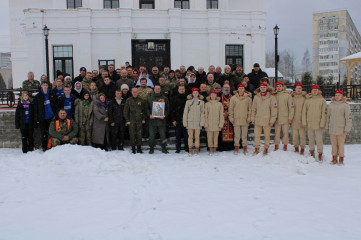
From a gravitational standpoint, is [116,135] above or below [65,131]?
below

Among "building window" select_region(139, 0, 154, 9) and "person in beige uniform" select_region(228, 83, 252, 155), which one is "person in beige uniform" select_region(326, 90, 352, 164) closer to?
"person in beige uniform" select_region(228, 83, 252, 155)

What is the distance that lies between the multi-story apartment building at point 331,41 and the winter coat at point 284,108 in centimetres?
7843

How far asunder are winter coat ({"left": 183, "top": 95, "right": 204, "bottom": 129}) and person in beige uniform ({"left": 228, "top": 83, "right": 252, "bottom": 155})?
90cm

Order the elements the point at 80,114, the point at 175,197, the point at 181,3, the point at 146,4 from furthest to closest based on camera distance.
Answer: the point at 181,3, the point at 146,4, the point at 80,114, the point at 175,197

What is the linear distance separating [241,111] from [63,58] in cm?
1278

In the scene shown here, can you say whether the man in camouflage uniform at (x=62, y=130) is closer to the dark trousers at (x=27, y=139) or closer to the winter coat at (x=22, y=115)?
the winter coat at (x=22, y=115)

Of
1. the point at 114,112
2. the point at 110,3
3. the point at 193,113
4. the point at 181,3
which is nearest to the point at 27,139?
the point at 114,112

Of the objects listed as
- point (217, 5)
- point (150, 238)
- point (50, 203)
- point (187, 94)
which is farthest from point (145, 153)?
point (217, 5)

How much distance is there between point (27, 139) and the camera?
415 inches

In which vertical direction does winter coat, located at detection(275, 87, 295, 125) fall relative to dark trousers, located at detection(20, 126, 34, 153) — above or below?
above

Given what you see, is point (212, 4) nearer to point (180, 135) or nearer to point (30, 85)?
point (30, 85)

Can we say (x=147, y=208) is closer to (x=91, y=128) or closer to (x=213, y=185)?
(x=213, y=185)

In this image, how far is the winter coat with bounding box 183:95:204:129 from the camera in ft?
31.5

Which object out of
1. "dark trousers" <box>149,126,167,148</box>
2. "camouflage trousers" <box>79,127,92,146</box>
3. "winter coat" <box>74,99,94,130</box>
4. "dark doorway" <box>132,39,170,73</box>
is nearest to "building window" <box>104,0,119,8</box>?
"dark doorway" <box>132,39,170,73</box>
